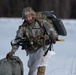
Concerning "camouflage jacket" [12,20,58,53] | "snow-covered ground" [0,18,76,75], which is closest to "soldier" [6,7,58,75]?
"camouflage jacket" [12,20,58,53]

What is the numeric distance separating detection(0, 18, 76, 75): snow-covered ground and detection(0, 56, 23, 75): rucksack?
210cm

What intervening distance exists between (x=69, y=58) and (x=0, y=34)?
6113 millimetres

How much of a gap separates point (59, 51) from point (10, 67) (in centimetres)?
589

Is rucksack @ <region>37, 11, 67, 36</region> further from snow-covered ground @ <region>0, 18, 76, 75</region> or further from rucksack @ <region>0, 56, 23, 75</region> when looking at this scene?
snow-covered ground @ <region>0, 18, 76, 75</region>

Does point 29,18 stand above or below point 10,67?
above

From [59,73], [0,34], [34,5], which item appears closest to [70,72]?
[59,73]

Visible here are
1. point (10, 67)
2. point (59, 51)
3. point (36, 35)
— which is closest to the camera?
point (10, 67)

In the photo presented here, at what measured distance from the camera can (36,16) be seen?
25.8 ft

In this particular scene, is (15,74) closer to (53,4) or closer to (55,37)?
(55,37)

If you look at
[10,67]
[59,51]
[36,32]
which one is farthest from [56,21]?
[59,51]

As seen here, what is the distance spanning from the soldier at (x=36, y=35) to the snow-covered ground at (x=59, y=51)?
75.9 inches

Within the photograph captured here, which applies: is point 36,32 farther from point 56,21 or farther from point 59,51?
point 59,51

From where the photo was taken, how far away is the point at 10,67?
7.69m

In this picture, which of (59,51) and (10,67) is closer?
(10,67)
